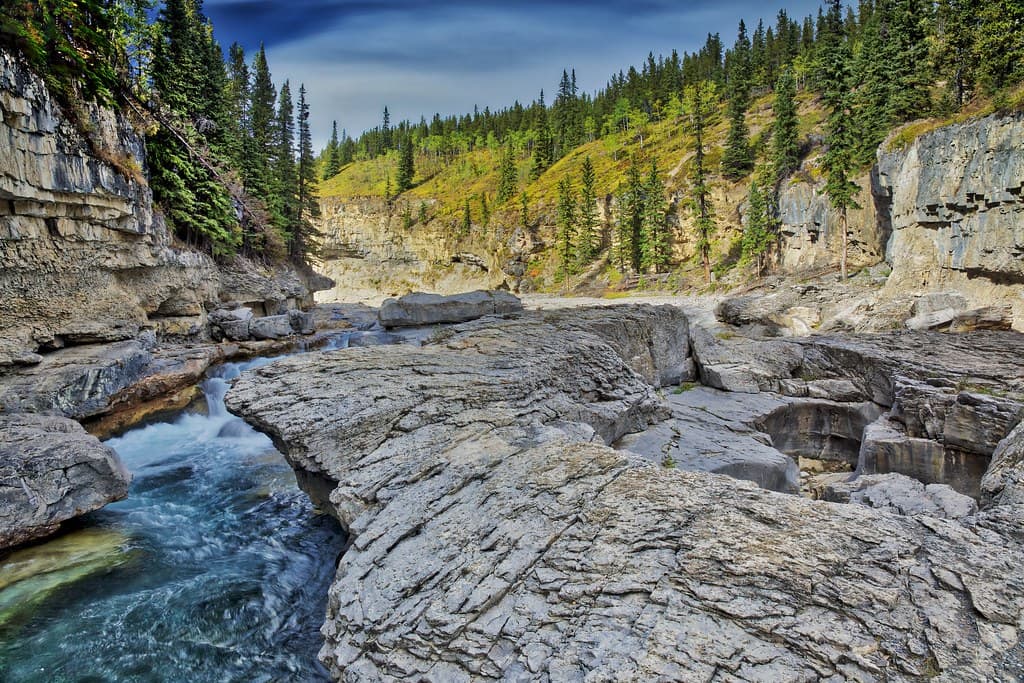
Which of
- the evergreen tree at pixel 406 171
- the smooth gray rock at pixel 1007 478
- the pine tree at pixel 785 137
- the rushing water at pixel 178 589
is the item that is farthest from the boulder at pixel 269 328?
the evergreen tree at pixel 406 171

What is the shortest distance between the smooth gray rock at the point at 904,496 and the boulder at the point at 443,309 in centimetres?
1760

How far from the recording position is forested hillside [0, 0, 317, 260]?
1355 cm

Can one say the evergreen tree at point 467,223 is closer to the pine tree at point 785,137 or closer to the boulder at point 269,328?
the pine tree at point 785,137

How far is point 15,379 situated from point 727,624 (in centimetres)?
1672

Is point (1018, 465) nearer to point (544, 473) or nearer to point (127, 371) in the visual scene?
point (544, 473)

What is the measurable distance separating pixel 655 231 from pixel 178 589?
Answer: 55259 mm

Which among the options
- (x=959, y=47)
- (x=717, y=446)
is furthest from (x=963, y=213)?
(x=717, y=446)

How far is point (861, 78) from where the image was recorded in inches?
1716

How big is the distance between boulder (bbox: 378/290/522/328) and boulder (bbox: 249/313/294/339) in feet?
16.2

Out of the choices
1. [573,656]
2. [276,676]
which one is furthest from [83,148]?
[573,656]

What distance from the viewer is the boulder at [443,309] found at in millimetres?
24881

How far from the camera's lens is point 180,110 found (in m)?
23.2

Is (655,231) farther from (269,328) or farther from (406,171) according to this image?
(406,171)

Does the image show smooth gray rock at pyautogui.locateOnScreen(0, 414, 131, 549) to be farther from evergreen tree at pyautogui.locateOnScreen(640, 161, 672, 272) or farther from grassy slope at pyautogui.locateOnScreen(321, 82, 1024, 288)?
evergreen tree at pyautogui.locateOnScreen(640, 161, 672, 272)
